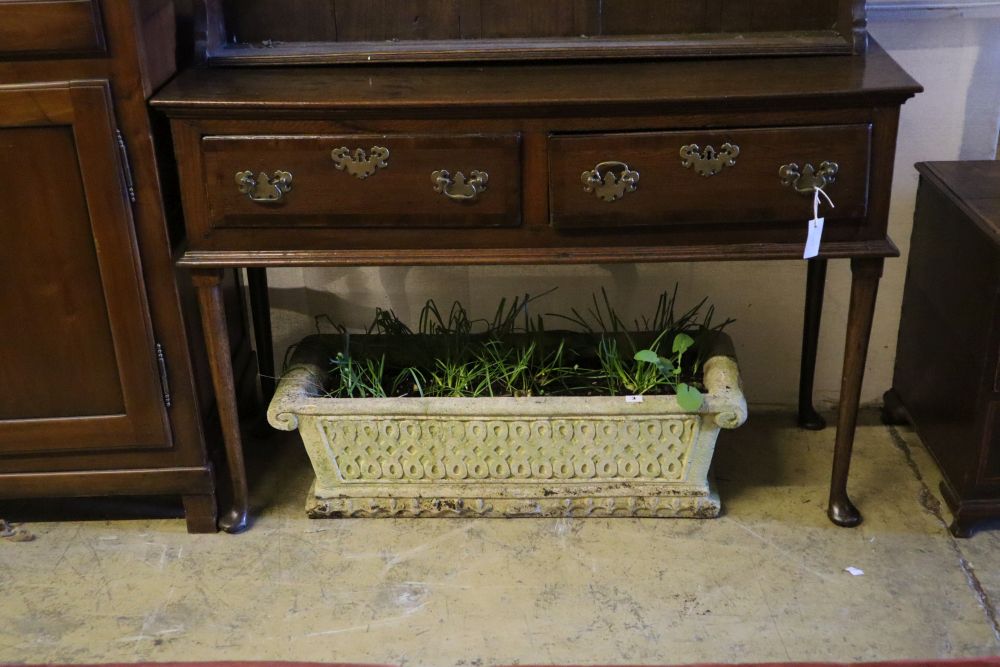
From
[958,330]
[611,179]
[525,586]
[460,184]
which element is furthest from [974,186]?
[525,586]

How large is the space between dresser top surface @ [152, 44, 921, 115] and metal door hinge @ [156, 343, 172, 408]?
443mm

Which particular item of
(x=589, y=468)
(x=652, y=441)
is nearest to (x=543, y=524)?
(x=589, y=468)

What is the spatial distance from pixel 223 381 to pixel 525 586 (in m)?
0.65

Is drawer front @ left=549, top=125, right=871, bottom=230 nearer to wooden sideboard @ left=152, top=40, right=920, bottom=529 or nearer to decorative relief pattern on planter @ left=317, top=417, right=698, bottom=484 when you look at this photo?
wooden sideboard @ left=152, top=40, right=920, bottom=529

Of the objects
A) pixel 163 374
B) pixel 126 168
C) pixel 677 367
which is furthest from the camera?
pixel 677 367

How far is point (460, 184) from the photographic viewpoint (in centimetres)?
171

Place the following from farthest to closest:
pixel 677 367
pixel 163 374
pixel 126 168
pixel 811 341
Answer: pixel 811 341 → pixel 677 367 → pixel 163 374 → pixel 126 168

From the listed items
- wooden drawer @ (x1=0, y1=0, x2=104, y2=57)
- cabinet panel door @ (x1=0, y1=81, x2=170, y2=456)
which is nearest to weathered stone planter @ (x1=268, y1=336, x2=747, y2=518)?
cabinet panel door @ (x1=0, y1=81, x2=170, y2=456)

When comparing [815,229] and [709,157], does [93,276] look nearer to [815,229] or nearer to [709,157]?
[709,157]

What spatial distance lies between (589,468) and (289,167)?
80 cm

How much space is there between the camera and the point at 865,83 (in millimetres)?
1670

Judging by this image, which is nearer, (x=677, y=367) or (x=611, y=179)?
(x=611, y=179)

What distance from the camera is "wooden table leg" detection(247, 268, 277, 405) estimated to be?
87.7 inches

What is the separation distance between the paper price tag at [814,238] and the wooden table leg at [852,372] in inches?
4.3
